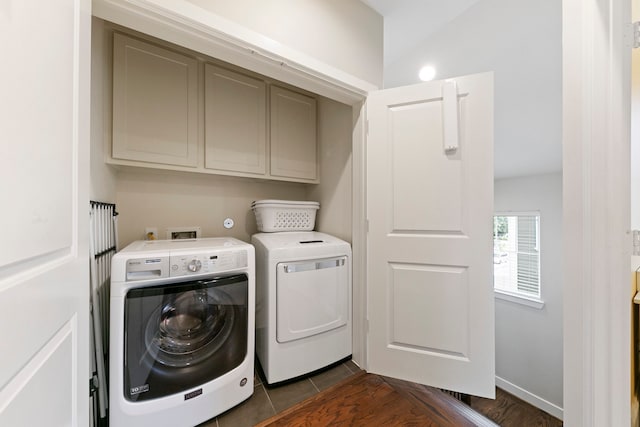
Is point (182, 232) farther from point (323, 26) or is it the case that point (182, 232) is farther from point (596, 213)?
point (596, 213)

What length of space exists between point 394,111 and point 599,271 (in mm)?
1216

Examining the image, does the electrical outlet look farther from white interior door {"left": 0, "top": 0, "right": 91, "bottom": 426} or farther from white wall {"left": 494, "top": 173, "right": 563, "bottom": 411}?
white wall {"left": 494, "top": 173, "right": 563, "bottom": 411}

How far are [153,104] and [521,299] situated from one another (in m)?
5.18

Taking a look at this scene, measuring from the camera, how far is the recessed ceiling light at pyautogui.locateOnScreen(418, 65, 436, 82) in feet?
7.25

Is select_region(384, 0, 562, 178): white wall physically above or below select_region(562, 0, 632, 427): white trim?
above

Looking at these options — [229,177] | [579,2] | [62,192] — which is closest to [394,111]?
[579,2]

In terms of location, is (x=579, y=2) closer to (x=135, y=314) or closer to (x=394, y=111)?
(x=394, y=111)

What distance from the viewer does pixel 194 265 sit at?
118 cm

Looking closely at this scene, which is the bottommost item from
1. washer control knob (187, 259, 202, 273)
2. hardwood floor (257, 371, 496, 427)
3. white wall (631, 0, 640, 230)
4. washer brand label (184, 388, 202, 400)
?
hardwood floor (257, 371, 496, 427)

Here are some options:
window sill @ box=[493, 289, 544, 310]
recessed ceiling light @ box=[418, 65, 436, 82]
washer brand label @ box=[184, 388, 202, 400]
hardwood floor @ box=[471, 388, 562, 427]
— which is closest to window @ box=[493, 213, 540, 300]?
window sill @ box=[493, 289, 544, 310]

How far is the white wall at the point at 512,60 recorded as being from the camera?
1.62m

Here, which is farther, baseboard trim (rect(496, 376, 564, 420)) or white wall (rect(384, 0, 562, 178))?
baseboard trim (rect(496, 376, 564, 420))

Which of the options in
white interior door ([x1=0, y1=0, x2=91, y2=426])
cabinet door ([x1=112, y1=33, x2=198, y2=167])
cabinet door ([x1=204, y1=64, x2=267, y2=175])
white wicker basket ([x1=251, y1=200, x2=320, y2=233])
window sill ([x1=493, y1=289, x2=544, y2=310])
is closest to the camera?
white interior door ([x1=0, y1=0, x2=91, y2=426])

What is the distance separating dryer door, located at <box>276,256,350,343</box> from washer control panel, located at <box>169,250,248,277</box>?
264mm
